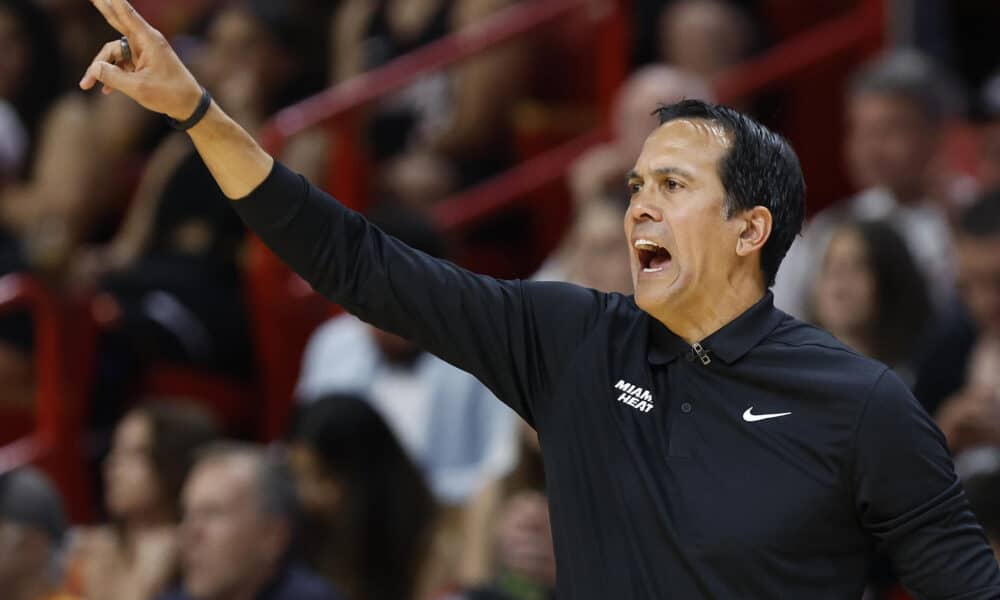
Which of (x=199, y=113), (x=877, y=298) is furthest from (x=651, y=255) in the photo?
(x=877, y=298)

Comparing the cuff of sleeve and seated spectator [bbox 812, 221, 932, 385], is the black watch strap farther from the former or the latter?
seated spectator [bbox 812, 221, 932, 385]

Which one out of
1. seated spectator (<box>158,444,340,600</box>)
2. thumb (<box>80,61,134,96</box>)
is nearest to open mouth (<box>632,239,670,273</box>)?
thumb (<box>80,61,134,96</box>)

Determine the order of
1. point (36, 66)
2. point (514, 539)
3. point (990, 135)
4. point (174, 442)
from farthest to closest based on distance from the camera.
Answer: point (36, 66), point (990, 135), point (174, 442), point (514, 539)

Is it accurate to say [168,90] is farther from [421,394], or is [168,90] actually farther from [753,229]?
[421,394]

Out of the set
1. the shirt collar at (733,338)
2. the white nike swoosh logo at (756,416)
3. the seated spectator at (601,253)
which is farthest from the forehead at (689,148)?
the seated spectator at (601,253)

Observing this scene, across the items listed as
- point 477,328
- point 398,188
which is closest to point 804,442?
point 477,328

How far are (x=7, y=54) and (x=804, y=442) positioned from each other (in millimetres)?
5210

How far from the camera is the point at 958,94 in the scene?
5668 millimetres

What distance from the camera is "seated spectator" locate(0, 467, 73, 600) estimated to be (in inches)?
185

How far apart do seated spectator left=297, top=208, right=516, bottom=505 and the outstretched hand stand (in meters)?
2.53

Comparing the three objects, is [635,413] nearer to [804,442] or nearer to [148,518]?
[804,442]

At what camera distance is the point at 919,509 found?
2.26m

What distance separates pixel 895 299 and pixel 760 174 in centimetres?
214

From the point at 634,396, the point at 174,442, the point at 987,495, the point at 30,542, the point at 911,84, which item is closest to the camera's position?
the point at 634,396
